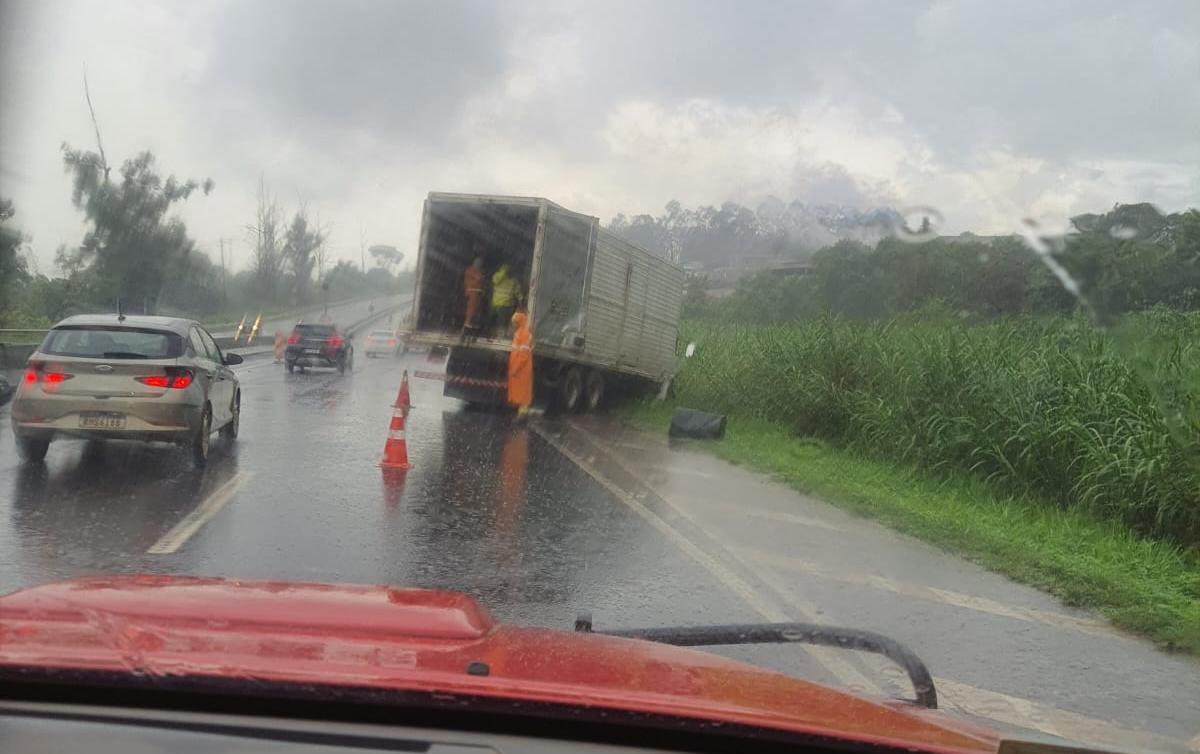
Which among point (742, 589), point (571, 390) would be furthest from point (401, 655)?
point (571, 390)

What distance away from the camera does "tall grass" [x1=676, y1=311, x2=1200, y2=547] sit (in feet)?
33.2

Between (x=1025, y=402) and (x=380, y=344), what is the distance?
32793mm

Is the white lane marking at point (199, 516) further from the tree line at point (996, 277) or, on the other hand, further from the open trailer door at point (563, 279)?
the open trailer door at point (563, 279)

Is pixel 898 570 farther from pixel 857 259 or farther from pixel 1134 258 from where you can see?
pixel 857 259

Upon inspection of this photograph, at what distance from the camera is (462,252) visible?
70.0 ft

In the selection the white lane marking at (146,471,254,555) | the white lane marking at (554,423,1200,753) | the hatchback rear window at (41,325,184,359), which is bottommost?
the white lane marking at (146,471,254,555)

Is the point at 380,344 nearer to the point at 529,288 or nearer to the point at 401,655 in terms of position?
the point at 529,288

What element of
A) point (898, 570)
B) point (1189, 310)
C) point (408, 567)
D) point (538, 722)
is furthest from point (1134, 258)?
point (538, 722)

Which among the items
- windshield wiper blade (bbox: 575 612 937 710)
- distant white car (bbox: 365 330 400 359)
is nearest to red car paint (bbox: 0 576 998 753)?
windshield wiper blade (bbox: 575 612 937 710)

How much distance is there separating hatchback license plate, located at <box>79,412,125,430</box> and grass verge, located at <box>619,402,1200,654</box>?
7.20 metres

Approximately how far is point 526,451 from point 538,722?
12971 mm

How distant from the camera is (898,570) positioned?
28.7 ft

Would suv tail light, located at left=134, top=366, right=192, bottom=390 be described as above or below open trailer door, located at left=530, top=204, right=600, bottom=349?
below

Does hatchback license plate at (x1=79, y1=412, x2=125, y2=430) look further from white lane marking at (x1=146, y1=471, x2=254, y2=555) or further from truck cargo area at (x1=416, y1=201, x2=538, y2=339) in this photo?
truck cargo area at (x1=416, y1=201, x2=538, y2=339)
